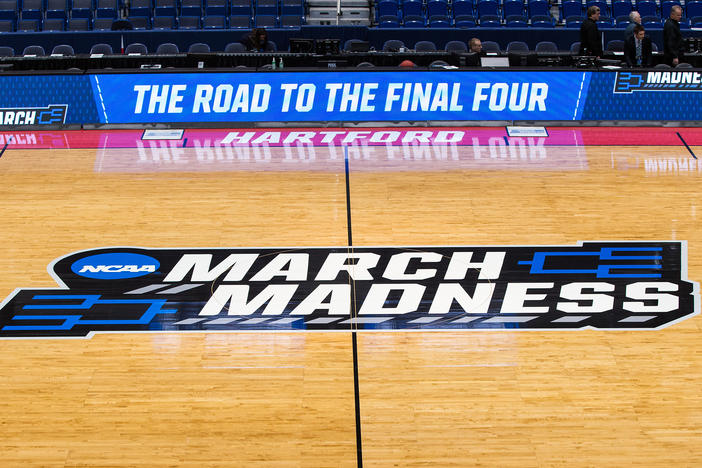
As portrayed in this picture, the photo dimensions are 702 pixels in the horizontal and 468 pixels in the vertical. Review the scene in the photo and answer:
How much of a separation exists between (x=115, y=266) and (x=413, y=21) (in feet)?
42.7

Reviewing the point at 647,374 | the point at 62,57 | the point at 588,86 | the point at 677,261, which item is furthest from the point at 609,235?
the point at 62,57

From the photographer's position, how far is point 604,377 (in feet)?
25.4

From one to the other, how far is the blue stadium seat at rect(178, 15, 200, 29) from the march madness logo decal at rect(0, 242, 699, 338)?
11.9 metres

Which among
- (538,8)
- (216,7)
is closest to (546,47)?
(538,8)

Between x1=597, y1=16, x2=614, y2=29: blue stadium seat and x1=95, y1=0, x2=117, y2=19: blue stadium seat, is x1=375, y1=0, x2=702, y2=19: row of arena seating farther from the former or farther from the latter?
x1=95, y1=0, x2=117, y2=19: blue stadium seat

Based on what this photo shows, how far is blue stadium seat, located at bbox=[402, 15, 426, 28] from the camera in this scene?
2100 cm

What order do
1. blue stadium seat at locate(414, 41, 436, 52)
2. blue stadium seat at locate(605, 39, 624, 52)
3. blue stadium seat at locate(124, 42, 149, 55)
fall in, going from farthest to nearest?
blue stadium seat at locate(605, 39, 624, 52), blue stadium seat at locate(124, 42, 149, 55), blue stadium seat at locate(414, 41, 436, 52)

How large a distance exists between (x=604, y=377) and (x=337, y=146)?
738 cm

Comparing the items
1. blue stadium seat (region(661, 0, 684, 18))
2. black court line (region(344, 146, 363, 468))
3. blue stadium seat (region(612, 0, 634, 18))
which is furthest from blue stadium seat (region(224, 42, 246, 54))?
blue stadium seat (region(661, 0, 684, 18))

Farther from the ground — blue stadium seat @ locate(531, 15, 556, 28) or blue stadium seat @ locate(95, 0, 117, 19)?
blue stadium seat @ locate(95, 0, 117, 19)

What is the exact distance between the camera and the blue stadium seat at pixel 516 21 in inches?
829

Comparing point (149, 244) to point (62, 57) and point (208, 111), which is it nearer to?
point (208, 111)

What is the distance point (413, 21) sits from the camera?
2105cm

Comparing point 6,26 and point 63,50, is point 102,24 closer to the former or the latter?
point 63,50
